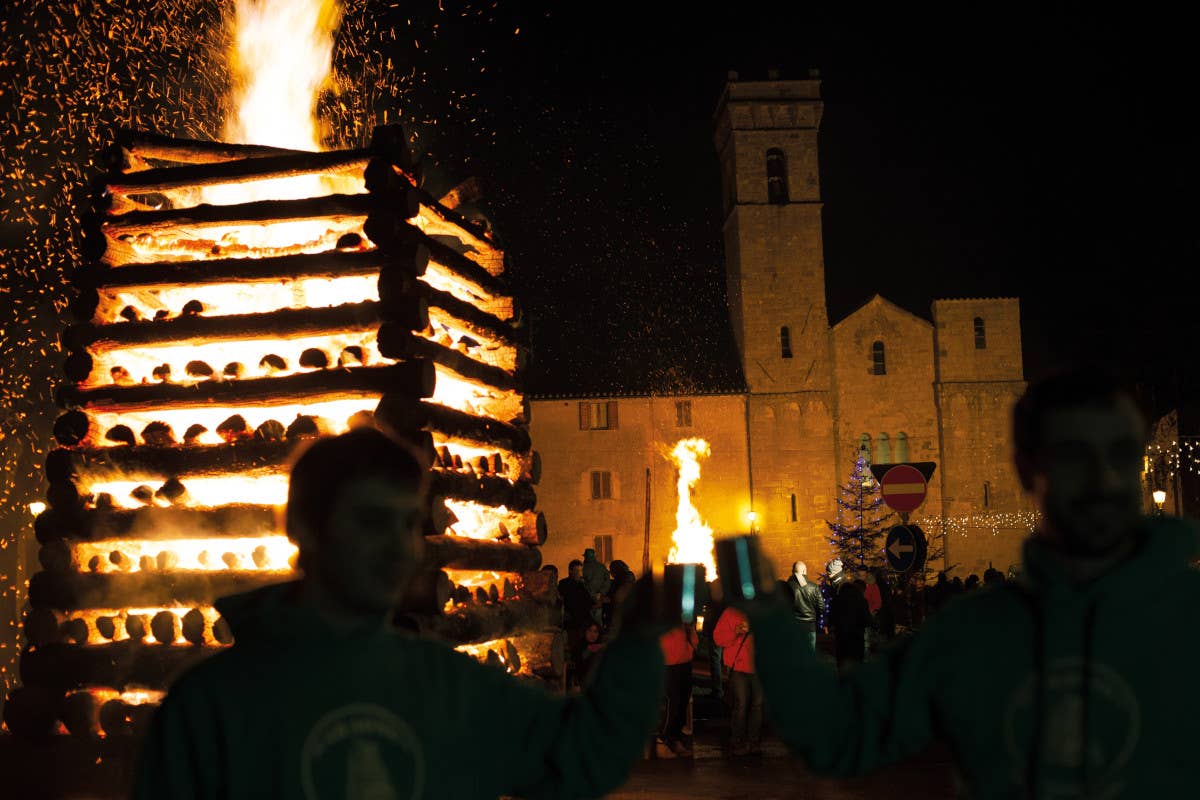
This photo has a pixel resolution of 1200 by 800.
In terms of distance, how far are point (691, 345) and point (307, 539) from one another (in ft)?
194

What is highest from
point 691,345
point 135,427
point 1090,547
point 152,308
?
point 691,345

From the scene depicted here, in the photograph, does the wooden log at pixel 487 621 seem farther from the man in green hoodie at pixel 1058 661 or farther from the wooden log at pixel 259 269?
the man in green hoodie at pixel 1058 661

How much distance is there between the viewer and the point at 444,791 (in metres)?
2.62

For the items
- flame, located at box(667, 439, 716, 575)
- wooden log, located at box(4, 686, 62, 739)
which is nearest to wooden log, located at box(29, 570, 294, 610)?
wooden log, located at box(4, 686, 62, 739)

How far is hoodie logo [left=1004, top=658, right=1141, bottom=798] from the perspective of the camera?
2615mm

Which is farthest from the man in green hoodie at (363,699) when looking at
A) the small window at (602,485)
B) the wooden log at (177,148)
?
the small window at (602,485)

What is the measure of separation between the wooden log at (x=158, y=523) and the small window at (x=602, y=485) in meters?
50.1

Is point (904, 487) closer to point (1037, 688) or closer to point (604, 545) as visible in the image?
point (1037, 688)

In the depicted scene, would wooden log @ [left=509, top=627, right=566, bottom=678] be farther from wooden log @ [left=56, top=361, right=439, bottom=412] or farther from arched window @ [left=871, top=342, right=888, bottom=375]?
arched window @ [left=871, top=342, right=888, bottom=375]

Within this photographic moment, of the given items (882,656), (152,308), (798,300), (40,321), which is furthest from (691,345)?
(882,656)

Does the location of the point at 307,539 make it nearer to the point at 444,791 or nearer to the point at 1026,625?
the point at 444,791

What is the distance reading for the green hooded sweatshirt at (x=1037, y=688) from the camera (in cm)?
262

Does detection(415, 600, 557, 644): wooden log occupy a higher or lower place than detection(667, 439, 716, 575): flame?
lower

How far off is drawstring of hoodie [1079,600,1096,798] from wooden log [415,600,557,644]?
5.06 meters
